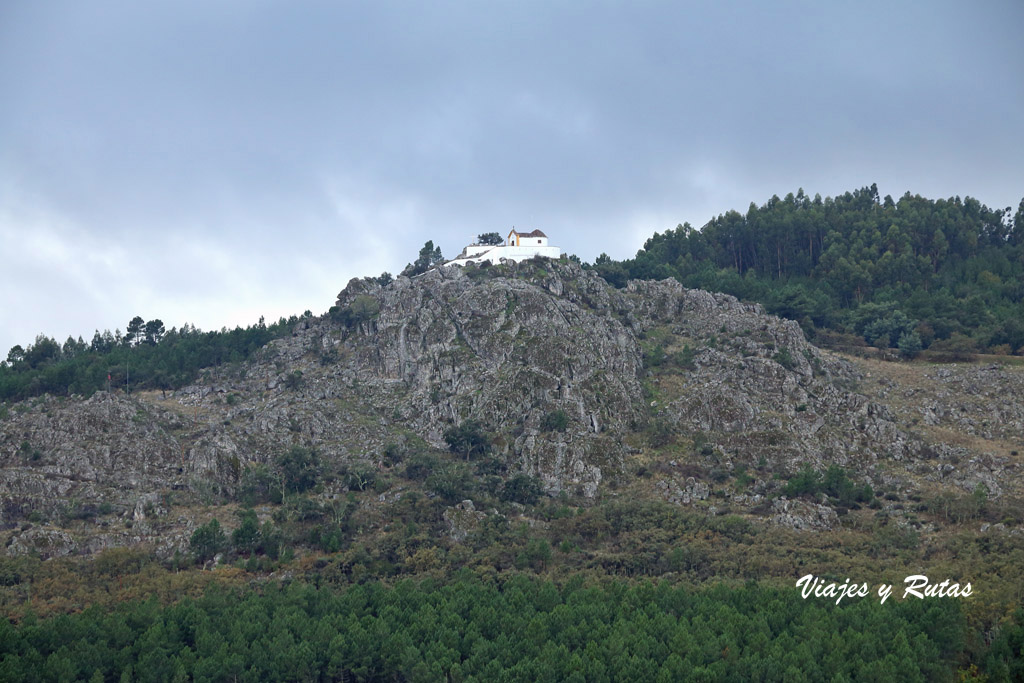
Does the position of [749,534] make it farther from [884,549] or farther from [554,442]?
[554,442]

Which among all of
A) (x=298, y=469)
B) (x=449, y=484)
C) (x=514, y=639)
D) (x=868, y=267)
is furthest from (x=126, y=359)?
(x=868, y=267)

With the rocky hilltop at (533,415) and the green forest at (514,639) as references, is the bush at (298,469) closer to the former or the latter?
the rocky hilltop at (533,415)

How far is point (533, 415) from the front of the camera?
9456 centimetres

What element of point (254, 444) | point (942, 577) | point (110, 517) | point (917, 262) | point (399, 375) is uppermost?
point (917, 262)

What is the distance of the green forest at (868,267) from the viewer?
120 metres

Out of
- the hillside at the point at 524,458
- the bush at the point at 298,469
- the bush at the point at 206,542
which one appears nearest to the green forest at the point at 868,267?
the hillside at the point at 524,458

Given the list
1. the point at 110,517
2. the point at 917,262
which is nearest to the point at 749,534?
the point at 110,517

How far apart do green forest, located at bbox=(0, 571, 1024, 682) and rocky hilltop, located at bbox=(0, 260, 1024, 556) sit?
15.3m

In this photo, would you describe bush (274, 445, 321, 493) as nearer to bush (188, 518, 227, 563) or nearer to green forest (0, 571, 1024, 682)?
bush (188, 518, 227, 563)

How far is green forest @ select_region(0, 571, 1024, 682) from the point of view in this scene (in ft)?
181

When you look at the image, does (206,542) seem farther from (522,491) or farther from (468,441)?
(468,441)

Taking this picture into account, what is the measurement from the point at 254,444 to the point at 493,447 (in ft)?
79.2

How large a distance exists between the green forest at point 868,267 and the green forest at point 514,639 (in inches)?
2485

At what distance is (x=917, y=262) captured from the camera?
138m
